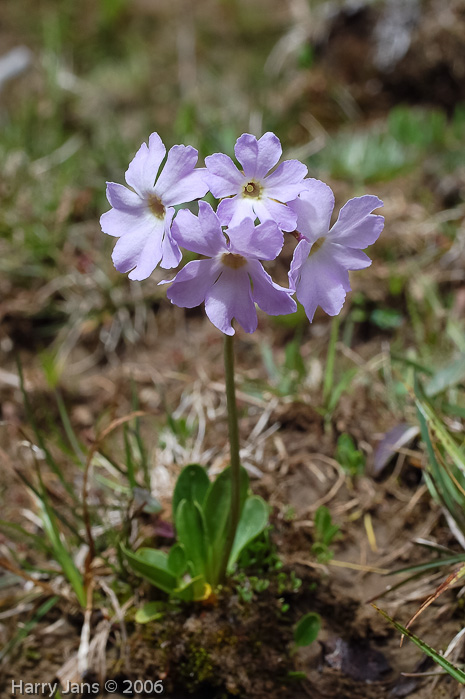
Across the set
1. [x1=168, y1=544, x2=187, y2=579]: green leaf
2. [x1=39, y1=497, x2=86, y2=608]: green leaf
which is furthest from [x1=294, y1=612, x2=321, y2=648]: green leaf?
[x1=39, y1=497, x2=86, y2=608]: green leaf

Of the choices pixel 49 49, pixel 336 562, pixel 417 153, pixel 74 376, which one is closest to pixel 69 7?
pixel 49 49

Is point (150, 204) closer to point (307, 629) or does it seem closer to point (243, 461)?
point (243, 461)

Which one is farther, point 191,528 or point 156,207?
point 191,528

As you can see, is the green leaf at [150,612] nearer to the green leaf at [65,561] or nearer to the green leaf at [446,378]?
the green leaf at [65,561]

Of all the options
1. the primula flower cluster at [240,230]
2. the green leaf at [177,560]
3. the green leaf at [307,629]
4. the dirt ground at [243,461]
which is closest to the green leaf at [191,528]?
the green leaf at [177,560]

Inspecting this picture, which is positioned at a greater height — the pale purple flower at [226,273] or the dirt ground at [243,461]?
the pale purple flower at [226,273]

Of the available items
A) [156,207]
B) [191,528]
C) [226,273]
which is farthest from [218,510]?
[156,207]

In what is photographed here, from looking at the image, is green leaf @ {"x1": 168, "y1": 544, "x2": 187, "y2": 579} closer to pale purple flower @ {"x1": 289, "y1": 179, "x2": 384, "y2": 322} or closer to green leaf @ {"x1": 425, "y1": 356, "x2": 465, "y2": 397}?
pale purple flower @ {"x1": 289, "y1": 179, "x2": 384, "y2": 322}
